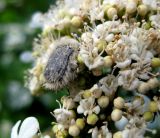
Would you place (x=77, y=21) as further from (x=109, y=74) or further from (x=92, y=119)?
(x=92, y=119)

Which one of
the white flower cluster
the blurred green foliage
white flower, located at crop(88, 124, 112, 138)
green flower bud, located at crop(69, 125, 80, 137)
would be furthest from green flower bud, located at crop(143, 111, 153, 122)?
the blurred green foliage

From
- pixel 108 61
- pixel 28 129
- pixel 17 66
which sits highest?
pixel 108 61

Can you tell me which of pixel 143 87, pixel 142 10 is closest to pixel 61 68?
pixel 143 87

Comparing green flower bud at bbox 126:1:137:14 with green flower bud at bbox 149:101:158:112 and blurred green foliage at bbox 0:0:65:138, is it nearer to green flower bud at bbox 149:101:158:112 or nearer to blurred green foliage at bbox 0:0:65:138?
green flower bud at bbox 149:101:158:112

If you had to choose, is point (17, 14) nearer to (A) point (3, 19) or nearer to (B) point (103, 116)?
(A) point (3, 19)

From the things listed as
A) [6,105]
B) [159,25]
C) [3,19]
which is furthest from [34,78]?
[3,19]

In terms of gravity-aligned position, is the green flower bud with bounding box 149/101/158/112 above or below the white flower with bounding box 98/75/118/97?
below

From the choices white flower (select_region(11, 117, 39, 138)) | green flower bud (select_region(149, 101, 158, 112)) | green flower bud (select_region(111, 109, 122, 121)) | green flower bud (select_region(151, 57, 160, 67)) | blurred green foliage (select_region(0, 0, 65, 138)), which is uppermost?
green flower bud (select_region(151, 57, 160, 67))
